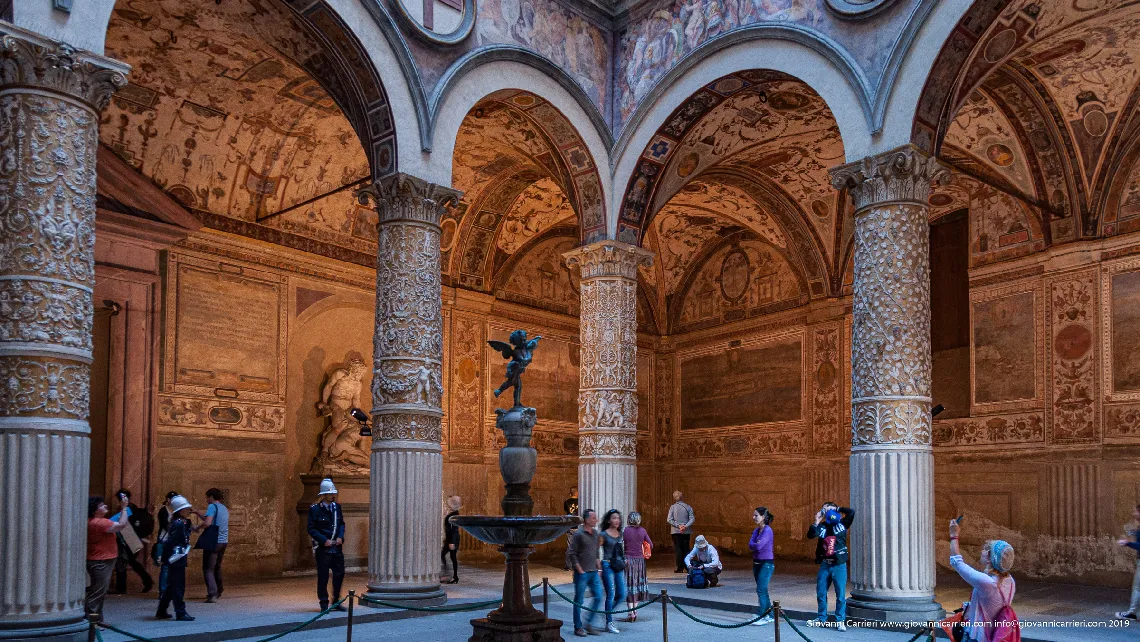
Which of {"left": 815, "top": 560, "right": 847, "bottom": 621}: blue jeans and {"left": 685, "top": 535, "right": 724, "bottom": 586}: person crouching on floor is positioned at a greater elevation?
{"left": 815, "top": 560, "right": 847, "bottom": 621}: blue jeans

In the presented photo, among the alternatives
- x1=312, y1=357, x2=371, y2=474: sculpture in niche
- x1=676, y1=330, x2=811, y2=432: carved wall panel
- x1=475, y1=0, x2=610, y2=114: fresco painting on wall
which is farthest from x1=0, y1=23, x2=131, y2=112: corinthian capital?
x1=676, y1=330, x2=811, y2=432: carved wall panel

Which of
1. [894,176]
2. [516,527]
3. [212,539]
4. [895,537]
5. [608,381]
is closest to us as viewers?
[516,527]

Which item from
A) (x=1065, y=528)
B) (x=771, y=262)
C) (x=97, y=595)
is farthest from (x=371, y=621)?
(x=771, y=262)

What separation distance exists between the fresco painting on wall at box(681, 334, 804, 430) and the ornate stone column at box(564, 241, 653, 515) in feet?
20.3

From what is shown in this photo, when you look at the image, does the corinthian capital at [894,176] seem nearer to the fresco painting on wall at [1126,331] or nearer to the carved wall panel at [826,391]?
the fresco painting on wall at [1126,331]

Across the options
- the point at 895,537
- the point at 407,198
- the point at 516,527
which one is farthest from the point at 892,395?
the point at 407,198

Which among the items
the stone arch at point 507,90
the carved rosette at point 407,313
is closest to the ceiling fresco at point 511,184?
the stone arch at point 507,90

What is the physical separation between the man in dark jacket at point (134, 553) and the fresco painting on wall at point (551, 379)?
7.32 metres

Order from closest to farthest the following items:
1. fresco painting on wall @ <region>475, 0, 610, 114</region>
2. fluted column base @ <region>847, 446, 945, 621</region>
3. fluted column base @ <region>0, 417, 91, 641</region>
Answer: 1. fluted column base @ <region>0, 417, 91, 641</region>
2. fluted column base @ <region>847, 446, 945, 621</region>
3. fresco painting on wall @ <region>475, 0, 610, 114</region>

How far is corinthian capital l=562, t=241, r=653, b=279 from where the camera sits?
1423 cm

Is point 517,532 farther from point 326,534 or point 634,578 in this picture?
point 634,578

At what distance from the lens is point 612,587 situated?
10.3 meters

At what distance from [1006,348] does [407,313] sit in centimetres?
991

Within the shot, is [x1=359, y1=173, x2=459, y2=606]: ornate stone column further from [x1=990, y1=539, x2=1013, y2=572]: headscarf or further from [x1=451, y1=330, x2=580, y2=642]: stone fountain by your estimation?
[x1=990, y1=539, x2=1013, y2=572]: headscarf
